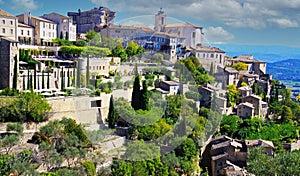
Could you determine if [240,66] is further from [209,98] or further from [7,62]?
[7,62]

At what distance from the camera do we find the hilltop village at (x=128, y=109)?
1455 cm

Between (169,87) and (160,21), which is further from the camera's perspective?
(160,21)

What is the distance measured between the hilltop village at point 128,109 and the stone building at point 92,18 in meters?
2.51

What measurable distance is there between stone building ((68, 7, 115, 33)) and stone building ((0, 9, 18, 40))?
1258 centimetres

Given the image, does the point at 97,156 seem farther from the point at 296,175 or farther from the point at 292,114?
the point at 292,114

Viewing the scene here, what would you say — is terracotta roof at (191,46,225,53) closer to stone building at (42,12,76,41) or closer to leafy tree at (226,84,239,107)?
leafy tree at (226,84,239,107)

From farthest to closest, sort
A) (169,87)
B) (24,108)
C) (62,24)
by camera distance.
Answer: (62,24)
(169,87)
(24,108)

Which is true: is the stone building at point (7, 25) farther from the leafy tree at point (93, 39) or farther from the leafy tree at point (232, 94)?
the leafy tree at point (232, 94)

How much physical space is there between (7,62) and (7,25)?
193 inches

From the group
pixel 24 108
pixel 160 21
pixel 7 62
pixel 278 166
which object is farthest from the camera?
pixel 160 21

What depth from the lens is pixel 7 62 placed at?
1894 centimetres

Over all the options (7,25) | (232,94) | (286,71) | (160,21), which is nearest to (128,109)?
(7,25)

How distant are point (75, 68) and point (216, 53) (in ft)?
56.5

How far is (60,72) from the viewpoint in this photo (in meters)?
21.3
